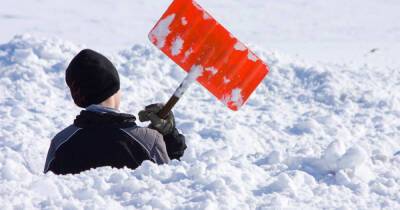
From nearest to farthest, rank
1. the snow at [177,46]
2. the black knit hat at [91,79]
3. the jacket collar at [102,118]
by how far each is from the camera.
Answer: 1. the jacket collar at [102,118]
2. the black knit hat at [91,79]
3. the snow at [177,46]

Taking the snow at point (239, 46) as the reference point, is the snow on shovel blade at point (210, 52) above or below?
below

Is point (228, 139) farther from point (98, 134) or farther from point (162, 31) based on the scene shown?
point (98, 134)

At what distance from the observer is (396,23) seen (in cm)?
945

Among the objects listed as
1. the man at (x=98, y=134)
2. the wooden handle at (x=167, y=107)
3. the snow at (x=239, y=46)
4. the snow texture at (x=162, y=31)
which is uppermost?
the snow at (x=239, y=46)

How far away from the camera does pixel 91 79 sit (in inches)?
121

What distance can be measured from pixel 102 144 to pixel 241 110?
9.56 ft

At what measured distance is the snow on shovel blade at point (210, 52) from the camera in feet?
10.9

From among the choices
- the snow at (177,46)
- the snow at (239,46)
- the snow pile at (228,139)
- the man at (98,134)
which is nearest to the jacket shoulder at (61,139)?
the man at (98,134)

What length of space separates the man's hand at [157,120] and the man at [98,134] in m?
0.06

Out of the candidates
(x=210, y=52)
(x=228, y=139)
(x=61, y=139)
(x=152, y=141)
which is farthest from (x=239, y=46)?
(x=228, y=139)

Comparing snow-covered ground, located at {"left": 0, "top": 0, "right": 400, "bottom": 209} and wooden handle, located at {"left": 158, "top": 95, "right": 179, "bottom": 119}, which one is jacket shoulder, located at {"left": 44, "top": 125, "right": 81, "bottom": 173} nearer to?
snow-covered ground, located at {"left": 0, "top": 0, "right": 400, "bottom": 209}

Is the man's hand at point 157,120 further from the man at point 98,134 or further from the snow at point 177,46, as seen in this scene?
the snow at point 177,46

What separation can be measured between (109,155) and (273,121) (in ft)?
8.91

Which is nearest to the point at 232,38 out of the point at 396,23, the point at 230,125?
the point at 230,125
